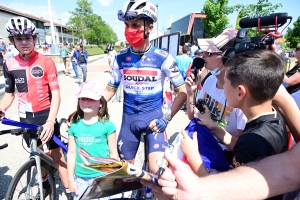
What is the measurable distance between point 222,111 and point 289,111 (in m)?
0.63

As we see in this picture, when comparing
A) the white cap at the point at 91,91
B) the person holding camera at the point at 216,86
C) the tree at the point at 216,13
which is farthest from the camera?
the tree at the point at 216,13

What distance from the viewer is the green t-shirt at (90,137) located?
2.06 metres

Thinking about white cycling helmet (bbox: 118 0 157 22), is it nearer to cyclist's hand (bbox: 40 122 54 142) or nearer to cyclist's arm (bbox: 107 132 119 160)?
cyclist's arm (bbox: 107 132 119 160)

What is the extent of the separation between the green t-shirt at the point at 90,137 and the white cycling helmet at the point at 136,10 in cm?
112

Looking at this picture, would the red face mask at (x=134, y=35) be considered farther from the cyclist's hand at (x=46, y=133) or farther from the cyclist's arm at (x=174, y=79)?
the cyclist's hand at (x=46, y=133)

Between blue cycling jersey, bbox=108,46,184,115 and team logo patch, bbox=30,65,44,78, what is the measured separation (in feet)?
2.89

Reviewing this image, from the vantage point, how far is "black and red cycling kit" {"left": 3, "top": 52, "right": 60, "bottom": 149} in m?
2.38

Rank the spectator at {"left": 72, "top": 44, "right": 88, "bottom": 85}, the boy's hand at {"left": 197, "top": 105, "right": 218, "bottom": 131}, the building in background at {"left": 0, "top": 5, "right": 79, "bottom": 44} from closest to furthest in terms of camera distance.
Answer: the boy's hand at {"left": 197, "top": 105, "right": 218, "bottom": 131} → the spectator at {"left": 72, "top": 44, "right": 88, "bottom": 85} → the building in background at {"left": 0, "top": 5, "right": 79, "bottom": 44}

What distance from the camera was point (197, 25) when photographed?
97.3ft

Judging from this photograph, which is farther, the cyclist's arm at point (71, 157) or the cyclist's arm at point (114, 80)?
the cyclist's arm at point (114, 80)

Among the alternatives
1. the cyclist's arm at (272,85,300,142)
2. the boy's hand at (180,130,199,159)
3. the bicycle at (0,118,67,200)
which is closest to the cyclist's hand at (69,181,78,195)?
the bicycle at (0,118,67,200)

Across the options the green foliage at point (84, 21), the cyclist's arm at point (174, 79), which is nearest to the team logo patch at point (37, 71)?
the cyclist's arm at point (174, 79)

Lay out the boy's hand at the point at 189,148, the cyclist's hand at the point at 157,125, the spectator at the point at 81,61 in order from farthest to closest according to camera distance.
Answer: the spectator at the point at 81,61 → the cyclist's hand at the point at 157,125 → the boy's hand at the point at 189,148

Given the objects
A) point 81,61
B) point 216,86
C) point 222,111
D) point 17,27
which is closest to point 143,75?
point 216,86
